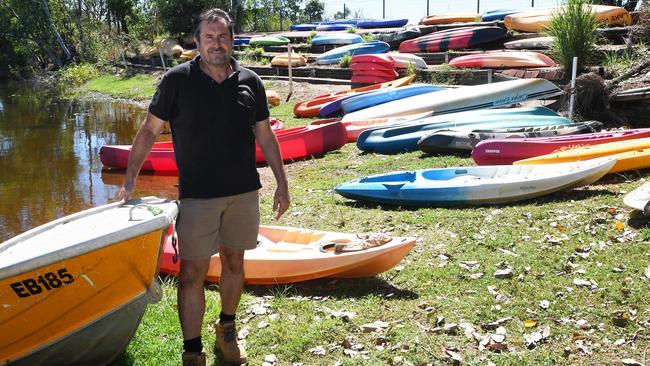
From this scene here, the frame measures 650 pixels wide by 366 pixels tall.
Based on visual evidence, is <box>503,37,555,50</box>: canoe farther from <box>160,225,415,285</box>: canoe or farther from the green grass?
the green grass

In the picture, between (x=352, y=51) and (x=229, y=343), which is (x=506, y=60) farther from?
(x=229, y=343)

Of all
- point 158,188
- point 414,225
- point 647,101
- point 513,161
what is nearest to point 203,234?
point 414,225

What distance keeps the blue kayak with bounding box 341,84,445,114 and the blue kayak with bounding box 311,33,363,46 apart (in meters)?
11.1

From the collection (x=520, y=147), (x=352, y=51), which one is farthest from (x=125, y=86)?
(x=520, y=147)

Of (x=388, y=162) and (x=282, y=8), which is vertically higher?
(x=282, y=8)

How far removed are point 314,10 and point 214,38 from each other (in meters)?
39.8

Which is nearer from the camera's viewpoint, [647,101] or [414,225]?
[414,225]

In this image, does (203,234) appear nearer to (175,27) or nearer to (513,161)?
(513,161)

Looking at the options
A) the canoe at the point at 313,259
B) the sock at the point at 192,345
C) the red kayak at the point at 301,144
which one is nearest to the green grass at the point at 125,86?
the red kayak at the point at 301,144

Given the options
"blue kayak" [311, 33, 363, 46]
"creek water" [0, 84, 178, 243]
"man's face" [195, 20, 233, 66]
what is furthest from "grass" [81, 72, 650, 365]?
"blue kayak" [311, 33, 363, 46]

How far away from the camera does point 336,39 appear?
2469 cm

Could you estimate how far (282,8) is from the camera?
40750 mm

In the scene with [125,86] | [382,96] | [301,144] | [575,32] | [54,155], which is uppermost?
[575,32]

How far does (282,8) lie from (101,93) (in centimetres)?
1649
